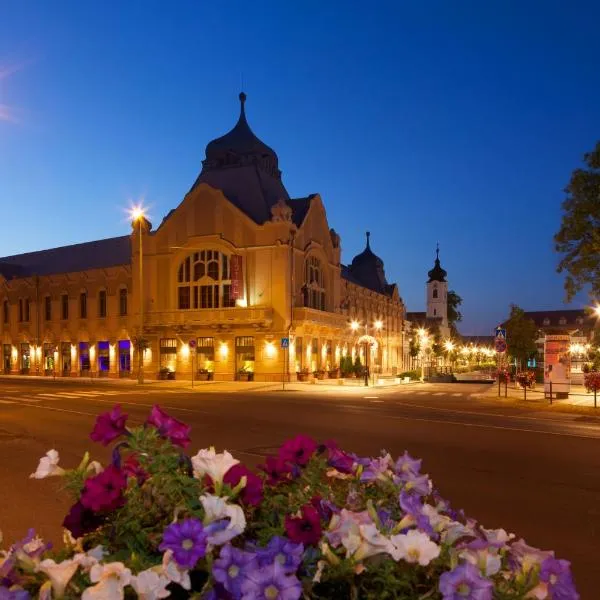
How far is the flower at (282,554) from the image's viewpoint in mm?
2026

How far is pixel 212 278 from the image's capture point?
150 ft

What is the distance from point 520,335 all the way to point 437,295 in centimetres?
7663

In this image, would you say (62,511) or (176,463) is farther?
(62,511)

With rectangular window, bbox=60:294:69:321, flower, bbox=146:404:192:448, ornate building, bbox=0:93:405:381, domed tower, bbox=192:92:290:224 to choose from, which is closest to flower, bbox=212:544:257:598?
flower, bbox=146:404:192:448

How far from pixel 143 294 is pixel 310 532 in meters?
46.9

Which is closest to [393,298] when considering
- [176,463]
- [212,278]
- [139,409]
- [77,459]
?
[212,278]

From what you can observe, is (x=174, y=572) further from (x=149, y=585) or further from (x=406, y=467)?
(x=406, y=467)

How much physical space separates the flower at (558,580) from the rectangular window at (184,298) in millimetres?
45633

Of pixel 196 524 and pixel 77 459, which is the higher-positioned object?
pixel 196 524

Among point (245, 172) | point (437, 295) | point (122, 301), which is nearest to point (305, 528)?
point (245, 172)

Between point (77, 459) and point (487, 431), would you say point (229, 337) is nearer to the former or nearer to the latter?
point (487, 431)

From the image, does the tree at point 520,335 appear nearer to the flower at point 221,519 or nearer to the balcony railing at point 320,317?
the balcony railing at point 320,317

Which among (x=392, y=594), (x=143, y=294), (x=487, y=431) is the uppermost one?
(x=143, y=294)

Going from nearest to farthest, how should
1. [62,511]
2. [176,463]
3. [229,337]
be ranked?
[176,463] < [62,511] < [229,337]
